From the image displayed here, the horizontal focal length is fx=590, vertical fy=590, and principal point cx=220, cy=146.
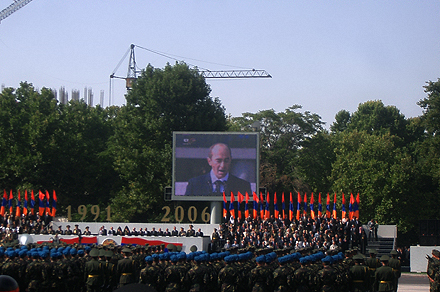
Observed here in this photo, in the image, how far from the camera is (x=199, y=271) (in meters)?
14.6

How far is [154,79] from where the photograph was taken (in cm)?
5184

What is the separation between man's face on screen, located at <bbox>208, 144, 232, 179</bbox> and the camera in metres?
38.8

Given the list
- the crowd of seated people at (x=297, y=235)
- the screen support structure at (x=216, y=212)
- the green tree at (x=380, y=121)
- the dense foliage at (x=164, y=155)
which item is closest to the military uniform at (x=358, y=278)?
the crowd of seated people at (x=297, y=235)

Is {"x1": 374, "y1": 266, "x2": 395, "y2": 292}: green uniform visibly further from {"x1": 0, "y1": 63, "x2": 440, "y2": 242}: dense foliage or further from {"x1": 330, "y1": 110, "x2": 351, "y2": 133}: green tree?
{"x1": 330, "y1": 110, "x2": 351, "y2": 133}: green tree

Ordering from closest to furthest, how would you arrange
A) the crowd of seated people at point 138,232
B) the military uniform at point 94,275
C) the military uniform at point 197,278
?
1. the military uniform at point 197,278
2. the military uniform at point 94,275
3. the crowd of seated people at point 138,232

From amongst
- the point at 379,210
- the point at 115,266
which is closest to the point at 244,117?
the point at 379,210

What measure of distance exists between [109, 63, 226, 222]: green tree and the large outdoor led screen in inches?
393

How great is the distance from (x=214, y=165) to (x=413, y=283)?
16.4 meters

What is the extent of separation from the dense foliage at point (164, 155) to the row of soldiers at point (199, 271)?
30.7 m

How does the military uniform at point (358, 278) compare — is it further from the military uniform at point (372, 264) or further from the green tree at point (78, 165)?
the green tree at point (78, 165)

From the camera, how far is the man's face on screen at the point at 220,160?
38750 millimetres

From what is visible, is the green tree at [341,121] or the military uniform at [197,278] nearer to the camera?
the military uniform at [197,278]

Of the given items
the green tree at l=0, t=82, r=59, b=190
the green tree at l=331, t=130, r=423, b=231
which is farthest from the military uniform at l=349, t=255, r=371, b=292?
the green tree at l=0, t=82, r=59, b=190

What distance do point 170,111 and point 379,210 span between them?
64.4ft
